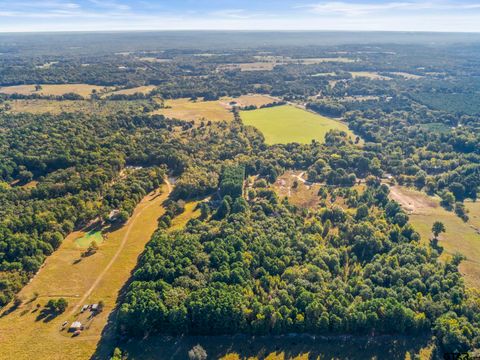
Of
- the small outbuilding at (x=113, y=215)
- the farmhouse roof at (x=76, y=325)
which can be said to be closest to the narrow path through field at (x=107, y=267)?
the farmhouse roof at (x=76, y=325)

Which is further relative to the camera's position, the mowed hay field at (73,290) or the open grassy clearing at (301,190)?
the open grassy clearing at (301,190)

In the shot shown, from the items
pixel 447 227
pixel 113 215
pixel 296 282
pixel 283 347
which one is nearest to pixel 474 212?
pixel 447 227

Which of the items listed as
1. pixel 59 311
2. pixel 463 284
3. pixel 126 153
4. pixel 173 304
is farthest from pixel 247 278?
pixel 126 153

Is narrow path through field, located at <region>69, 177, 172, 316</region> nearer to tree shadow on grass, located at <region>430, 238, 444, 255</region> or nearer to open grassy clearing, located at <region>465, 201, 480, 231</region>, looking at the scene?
tree shadow on grass, located at <region>430, 238, 444, 255</region>

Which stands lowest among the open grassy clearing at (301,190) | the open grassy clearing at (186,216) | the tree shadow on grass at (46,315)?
the tree shadow on grass at (46,315)

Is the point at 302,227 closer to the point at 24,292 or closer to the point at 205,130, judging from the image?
the point at 24,292

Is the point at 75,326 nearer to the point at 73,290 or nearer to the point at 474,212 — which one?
the point at 73,290

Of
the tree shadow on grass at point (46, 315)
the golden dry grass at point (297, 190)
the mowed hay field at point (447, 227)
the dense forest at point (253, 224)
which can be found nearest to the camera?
the dense forest at point (253, 224)

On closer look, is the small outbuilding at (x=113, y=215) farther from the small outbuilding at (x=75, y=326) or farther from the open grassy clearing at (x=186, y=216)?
the small outbuilding at (x=75, y=326)
